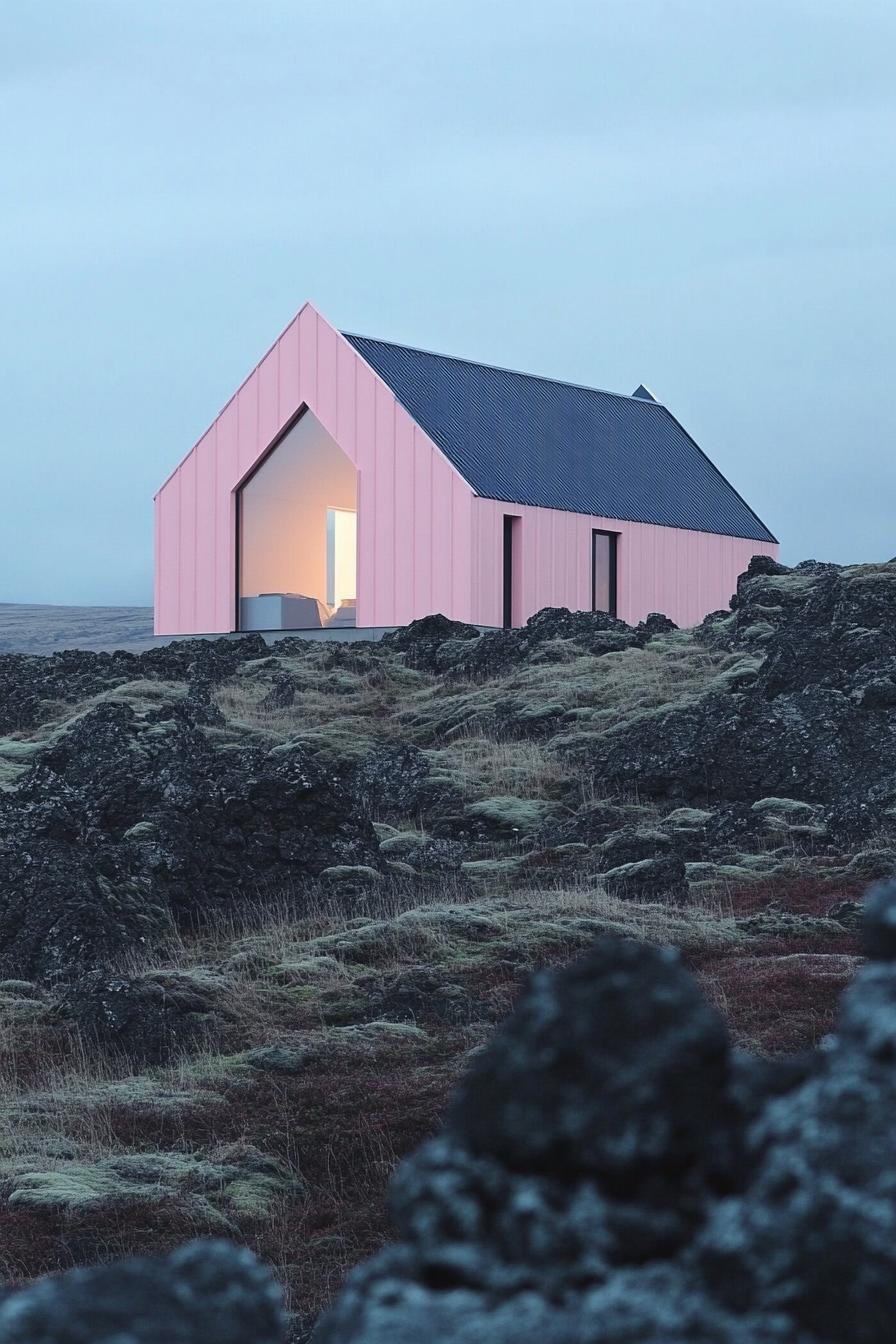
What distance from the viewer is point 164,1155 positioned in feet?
25.7

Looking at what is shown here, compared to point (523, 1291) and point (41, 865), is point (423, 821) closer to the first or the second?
point (41, 865)

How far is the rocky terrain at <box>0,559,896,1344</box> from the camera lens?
1.65 m

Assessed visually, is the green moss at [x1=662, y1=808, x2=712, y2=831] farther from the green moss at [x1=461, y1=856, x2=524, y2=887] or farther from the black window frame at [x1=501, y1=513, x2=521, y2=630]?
the black window frame at [x1=501, y1=513, x2=521, y2=630]

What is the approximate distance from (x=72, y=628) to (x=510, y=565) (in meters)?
83.5

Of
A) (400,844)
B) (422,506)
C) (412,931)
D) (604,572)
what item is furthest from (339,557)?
(412,931)

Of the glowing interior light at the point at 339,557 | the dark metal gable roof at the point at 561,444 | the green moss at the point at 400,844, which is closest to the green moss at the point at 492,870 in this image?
the green moss at the point at 400,844

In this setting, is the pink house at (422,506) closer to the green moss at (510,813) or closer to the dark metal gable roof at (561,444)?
the dark metal gable roof at (561,444)

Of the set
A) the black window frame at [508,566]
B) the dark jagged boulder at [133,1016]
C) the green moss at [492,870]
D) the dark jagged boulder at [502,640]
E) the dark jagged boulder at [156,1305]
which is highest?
the black window frame at [508,566]

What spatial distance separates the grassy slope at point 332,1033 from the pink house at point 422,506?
49.0 feet

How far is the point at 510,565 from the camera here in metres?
33.1

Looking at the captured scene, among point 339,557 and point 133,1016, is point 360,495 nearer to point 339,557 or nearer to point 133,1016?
point 339,557

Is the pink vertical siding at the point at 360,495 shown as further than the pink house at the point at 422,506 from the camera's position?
No

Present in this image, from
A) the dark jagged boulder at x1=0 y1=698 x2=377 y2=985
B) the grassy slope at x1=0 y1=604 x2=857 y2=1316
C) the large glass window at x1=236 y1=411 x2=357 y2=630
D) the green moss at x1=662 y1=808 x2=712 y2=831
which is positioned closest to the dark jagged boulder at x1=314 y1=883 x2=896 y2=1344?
the grassy slope at x1=0 y1=604 x2=857 y2=1316

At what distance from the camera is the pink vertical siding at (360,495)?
3231 cm
